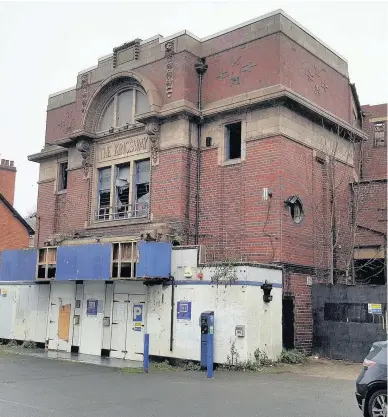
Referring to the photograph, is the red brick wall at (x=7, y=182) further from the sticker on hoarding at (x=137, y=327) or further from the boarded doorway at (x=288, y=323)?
the boarded doorway at (x=288, y=323)

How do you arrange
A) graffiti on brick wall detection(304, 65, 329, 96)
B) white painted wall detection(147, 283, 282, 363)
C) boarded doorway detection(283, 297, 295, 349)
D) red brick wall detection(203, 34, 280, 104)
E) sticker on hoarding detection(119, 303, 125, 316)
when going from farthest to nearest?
graffiti on brick wall detection(304, 65, 329, 96), red brick wall detection(203, 34, 280, 104), sticker on hoarding detection(119, 303, 125, 316), boarded doorway detection(283, 297, 295, 349), white painted wall detection(147, 283, 282, 363)

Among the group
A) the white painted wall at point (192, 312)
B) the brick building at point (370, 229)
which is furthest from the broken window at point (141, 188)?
the brick building at point (370, 229)

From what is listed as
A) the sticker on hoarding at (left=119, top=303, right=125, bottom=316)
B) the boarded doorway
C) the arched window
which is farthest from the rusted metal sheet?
the boarded doorway

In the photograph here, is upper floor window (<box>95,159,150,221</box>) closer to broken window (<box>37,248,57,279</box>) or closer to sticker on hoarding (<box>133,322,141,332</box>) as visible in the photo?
broken window (<box>37,248,57,279</box>)

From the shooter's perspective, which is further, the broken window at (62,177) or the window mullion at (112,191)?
the broken window at (62,177)

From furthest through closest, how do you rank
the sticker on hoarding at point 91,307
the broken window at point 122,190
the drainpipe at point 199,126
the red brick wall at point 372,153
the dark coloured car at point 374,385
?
1. the red brick wall at point 372,153
2. the broken window at point 122,190
3. the drainpipe at point 199,126
4. the sticker on hoarding at point 91,307
5. the dark coloured car at point 374,385

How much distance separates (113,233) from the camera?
72.2 feet

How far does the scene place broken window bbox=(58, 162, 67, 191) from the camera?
25.8 m

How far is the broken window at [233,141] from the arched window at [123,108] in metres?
3.64

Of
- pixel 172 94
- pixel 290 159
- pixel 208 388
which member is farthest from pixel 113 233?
pixel 208 388

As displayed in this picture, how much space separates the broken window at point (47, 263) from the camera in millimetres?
20250

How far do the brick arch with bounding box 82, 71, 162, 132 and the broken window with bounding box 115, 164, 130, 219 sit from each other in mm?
2492

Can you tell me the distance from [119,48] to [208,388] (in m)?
15.6

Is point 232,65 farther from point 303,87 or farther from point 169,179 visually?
point 169,179
